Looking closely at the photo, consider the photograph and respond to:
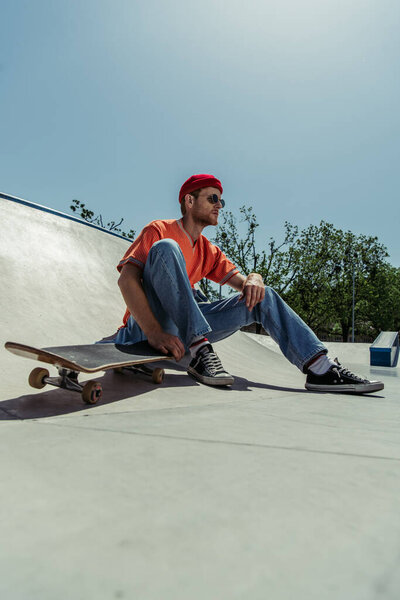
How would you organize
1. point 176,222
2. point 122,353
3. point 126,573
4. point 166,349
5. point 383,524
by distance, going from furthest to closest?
point 176,222, point 166,349, point 122,353, point 383,524, point 126,573

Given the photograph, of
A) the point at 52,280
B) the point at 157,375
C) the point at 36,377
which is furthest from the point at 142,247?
the point at 52,280

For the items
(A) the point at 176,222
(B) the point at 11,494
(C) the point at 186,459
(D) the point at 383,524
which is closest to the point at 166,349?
(A) the point at 176,222

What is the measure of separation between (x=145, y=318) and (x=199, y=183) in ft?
4.37

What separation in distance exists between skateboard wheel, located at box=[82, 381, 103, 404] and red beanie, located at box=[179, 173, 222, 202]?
1936 millimetres

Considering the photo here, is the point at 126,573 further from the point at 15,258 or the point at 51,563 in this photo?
the point at 15,258

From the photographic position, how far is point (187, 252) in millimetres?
3115

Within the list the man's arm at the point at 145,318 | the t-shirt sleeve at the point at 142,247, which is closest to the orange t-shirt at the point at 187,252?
the t-shirt sleeve at the point at 142,247

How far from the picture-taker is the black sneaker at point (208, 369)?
95.1 inches

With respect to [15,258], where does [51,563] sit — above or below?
below

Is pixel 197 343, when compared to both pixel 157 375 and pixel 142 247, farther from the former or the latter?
pixel 142 247

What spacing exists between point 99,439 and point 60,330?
2.48 m

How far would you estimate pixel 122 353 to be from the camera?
2.19m

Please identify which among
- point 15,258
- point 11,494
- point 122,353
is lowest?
point 11,494

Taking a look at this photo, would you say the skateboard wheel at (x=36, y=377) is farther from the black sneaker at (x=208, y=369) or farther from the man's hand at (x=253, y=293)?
the man's hand at (x=253, y=293)
